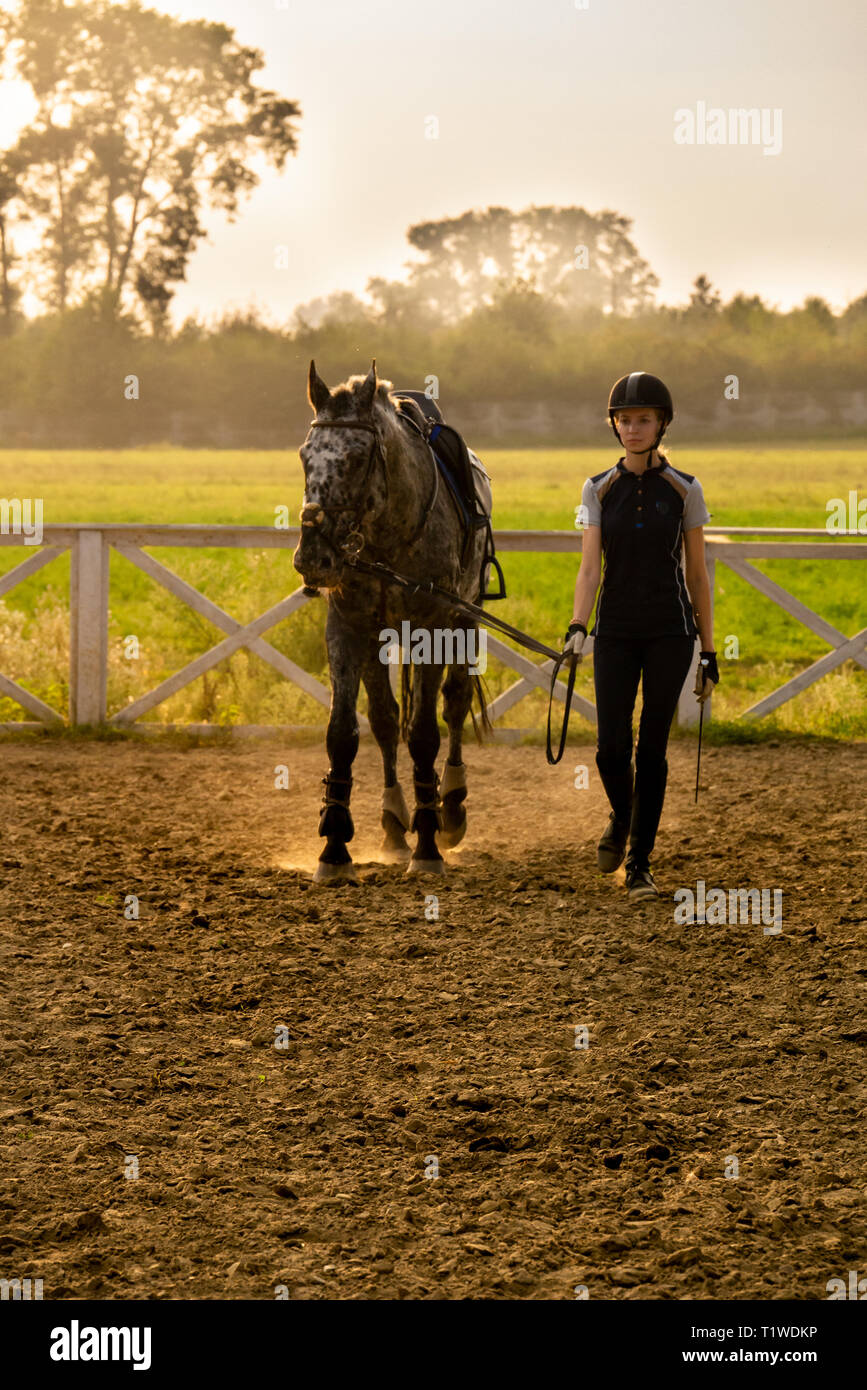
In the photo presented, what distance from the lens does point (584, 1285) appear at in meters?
3.04

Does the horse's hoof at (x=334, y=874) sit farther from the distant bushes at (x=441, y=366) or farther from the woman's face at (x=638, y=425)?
the distant bushes at (x=441, y=366)

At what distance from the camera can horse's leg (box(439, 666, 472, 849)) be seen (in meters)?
7.40

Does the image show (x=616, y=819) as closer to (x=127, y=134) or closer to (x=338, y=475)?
(x=338, y=475)

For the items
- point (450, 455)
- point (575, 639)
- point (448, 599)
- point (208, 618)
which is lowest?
point (208, 618)

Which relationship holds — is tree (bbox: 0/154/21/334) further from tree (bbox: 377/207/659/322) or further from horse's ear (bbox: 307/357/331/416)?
horse's ear (bbox: 307/357/331/416)

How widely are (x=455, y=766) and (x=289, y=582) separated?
5631mm

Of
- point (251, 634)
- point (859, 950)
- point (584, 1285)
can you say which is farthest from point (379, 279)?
point (584, 1285)

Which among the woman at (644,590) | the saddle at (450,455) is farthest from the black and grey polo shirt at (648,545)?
the saddle at (450,455)

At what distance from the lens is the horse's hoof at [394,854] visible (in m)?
7.14

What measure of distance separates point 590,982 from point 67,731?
6202 millimetres

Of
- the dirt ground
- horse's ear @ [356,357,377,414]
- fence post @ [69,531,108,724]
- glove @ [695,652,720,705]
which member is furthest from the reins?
fence post @ [69,531,108,724]

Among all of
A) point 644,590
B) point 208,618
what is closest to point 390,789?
point 644,590

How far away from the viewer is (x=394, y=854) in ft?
23.6

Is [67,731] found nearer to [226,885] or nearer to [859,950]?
[226,885]
